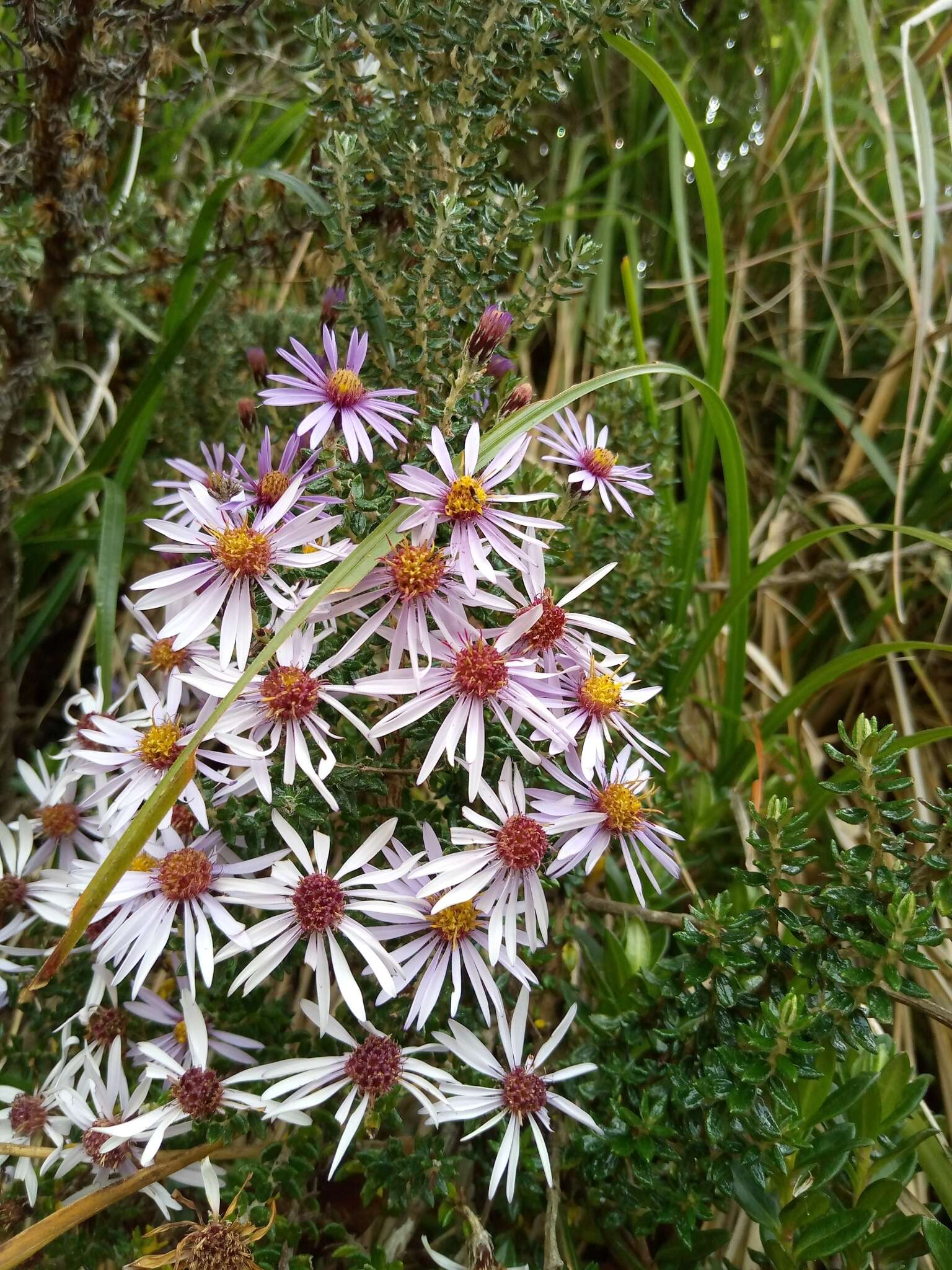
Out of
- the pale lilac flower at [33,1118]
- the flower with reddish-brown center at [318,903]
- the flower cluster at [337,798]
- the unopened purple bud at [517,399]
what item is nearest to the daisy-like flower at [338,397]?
the flower cluster at [337,798]

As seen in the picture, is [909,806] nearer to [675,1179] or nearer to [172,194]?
[675,1179]

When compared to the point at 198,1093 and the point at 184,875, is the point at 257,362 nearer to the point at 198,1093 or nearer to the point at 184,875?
the point at 184,875

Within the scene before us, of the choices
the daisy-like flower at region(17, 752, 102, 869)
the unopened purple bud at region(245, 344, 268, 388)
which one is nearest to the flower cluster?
the daisy-like flower at region(17, 752, 102, 869)

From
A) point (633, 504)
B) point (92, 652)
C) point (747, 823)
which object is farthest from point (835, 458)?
point (92, 652)

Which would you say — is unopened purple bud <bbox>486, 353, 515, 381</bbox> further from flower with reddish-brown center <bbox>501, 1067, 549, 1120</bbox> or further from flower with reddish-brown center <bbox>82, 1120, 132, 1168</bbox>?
flower with reddish-brown center <bbox>82, 1120, 132, 1168</bbox>

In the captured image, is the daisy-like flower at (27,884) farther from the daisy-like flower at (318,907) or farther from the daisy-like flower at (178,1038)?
the daisy-like flower at (318,907)

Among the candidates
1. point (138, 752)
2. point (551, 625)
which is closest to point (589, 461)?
point (551, 625)
